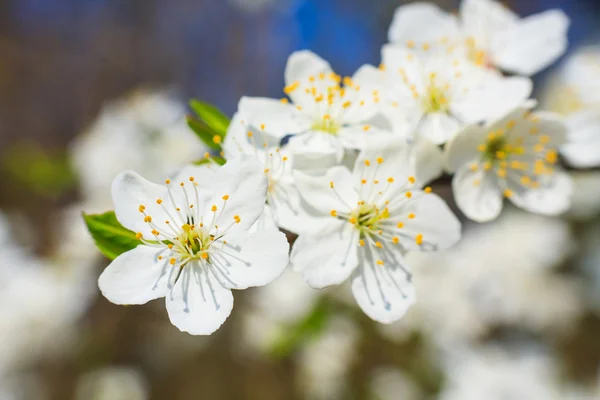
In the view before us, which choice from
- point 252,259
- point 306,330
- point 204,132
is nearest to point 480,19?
point 204,132

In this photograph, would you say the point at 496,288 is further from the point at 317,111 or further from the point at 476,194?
the point at 317,111

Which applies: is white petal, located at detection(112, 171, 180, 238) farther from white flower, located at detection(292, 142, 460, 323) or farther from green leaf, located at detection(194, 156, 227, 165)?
white flower, located at detection(292, 142, 460, 323)

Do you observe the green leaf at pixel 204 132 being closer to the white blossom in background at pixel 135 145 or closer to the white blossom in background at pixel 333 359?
the white blossom in background at pixel 135 145

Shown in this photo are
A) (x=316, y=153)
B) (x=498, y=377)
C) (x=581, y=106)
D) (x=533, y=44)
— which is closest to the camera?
(x=316, y=153)

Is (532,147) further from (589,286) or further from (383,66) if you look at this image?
(589,286)

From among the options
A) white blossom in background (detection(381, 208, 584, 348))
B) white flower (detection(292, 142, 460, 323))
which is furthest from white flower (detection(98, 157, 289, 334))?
white blossom in background (detection(381, 208, 584, 348))

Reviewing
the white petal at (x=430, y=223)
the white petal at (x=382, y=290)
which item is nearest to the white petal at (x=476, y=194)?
the white petal at (x=430, y=223)

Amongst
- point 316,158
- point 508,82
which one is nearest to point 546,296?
point 508,82
